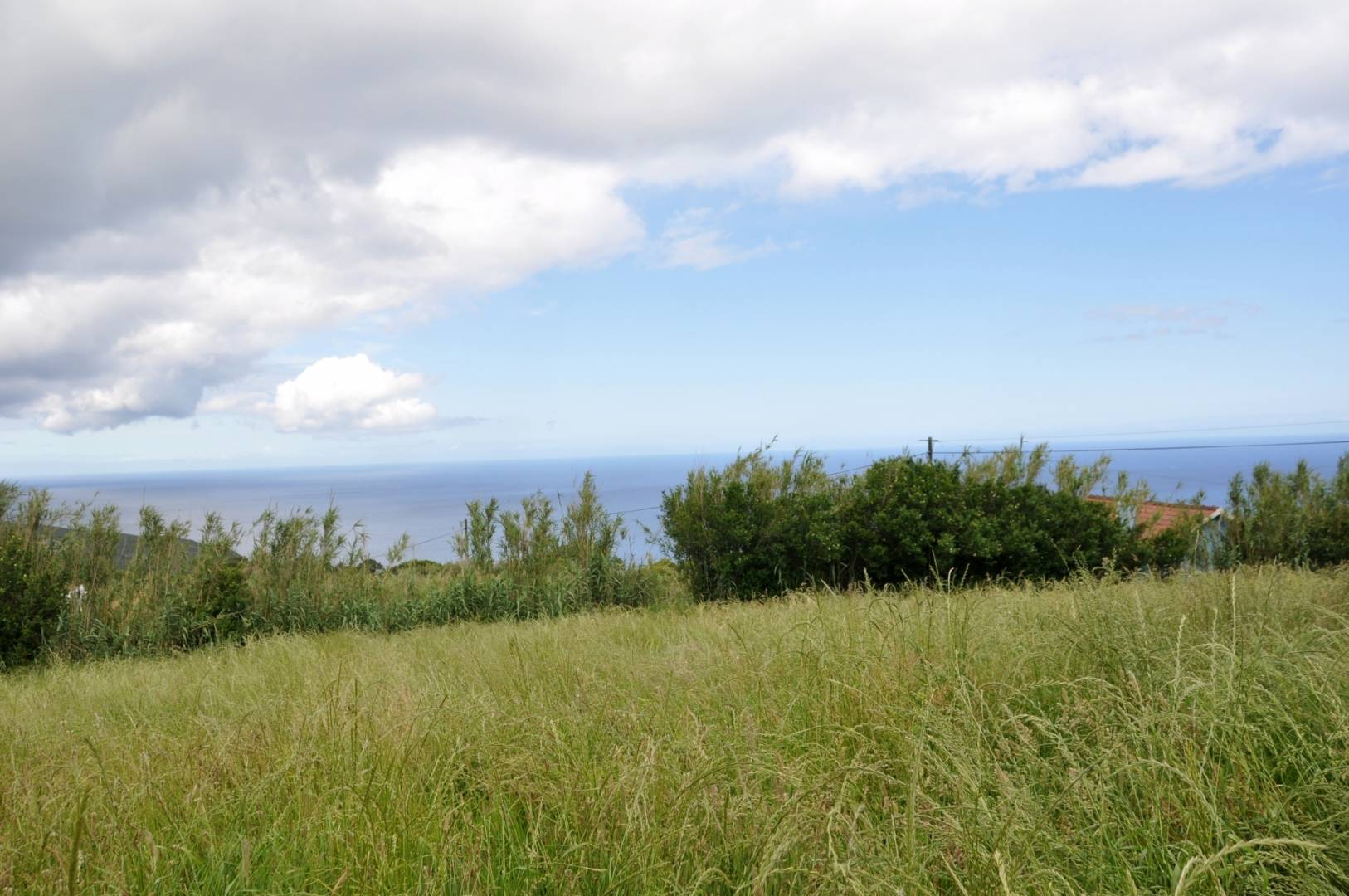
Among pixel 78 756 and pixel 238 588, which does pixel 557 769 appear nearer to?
pixel 78 756

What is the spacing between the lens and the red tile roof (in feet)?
34.1

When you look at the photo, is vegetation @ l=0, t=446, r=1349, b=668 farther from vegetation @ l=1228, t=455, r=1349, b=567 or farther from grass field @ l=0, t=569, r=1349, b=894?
grass field @ l=0, t=569, r=1349, b=894

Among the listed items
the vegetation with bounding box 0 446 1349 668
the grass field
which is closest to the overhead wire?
the vegetation with bounding box 0 446 1349 668

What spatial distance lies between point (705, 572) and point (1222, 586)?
17.6ft

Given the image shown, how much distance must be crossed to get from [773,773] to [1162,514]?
10470mm

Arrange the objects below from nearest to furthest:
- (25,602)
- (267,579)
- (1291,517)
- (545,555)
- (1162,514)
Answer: (25,602)
(267,579)
(545,555)
(1291,517)
(1162,514)

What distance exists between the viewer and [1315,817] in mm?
2256

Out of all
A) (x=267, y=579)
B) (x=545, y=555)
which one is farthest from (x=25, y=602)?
(x=545, y=555)

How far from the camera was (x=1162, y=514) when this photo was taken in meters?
10.6

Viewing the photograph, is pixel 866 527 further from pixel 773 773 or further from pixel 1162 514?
pixel 773 773

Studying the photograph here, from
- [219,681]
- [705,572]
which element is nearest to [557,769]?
[219,681]

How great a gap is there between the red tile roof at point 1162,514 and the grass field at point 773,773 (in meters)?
6.87

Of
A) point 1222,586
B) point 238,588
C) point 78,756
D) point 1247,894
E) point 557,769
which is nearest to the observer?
point 1247,894

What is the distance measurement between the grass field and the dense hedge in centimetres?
449
